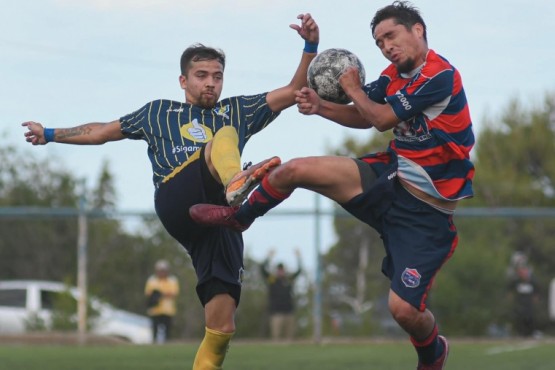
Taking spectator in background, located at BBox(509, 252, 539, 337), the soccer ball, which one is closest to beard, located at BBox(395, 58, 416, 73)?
the soccer ball

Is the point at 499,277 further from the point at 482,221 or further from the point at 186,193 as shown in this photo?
the point at 186,193

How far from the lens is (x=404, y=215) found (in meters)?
6.76

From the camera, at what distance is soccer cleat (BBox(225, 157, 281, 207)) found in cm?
664

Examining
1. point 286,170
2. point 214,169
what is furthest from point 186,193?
point 286,170

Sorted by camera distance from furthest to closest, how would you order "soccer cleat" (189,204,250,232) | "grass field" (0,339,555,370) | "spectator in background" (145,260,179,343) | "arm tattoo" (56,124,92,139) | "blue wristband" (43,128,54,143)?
"spectator in background" (145,260,179,343) < "grass field" (0,339,555,370) < "blue wristband" (43,128,54,143) < "arm tattoo" (56,124,92,139) < "soccer cleat" (189,204,250,232)

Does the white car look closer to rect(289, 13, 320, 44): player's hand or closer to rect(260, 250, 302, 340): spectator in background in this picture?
rect(260, 250, 302, 340): spectator in background

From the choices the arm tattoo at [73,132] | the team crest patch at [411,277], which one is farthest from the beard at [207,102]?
the team crest patch at [411,277]

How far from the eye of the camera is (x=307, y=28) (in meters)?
7.45

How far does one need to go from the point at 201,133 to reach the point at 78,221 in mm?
12520

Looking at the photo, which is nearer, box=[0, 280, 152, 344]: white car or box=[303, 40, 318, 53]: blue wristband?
box=[303, 40, 318, 53]: blue wristband

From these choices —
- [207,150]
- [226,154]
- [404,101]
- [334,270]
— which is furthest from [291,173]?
[334,270]

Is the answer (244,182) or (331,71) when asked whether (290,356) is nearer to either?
(331,71)

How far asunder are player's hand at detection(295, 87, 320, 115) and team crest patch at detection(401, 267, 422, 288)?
43.7 inches

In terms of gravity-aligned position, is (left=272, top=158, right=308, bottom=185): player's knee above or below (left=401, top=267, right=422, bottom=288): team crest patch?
above
